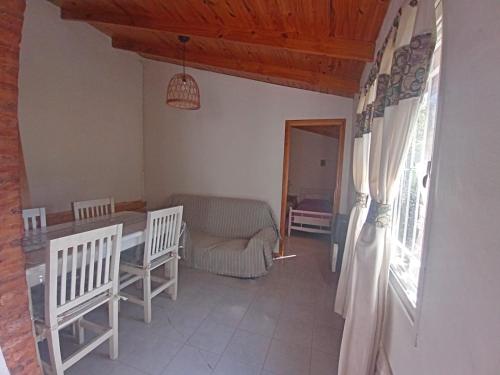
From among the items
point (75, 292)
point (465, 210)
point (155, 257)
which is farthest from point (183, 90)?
point (465, 210)

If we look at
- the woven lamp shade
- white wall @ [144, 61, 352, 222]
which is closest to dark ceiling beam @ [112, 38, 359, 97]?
white wall @ [144, 61, 352, 222]

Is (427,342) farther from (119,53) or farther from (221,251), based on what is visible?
(119,53)

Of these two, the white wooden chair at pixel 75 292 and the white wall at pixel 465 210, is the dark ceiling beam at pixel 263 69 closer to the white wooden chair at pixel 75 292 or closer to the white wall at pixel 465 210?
the white wall at pixel 465 210

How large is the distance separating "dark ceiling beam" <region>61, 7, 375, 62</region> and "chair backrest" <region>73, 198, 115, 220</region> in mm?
1899

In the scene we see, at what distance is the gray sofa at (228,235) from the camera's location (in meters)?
2.87

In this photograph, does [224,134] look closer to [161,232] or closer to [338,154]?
[338,154]

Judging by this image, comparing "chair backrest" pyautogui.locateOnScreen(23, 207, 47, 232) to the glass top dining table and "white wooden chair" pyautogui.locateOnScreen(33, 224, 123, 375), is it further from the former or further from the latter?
"white wooden chair" pyautogui.locateOnScreen(33, 224, 123, 375)

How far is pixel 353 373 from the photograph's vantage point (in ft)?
4.49

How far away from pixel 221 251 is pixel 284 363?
144 centimetres

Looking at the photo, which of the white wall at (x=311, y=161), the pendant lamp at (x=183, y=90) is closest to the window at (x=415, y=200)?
the pendant lamp at (x=183, y=90)

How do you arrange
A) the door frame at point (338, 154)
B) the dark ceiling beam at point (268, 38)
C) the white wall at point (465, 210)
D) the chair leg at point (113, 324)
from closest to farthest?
the white wall at point (465, 210) → the chair leg at point (113, 324) → the dark ceiling beam at point (268, 38) → the door frame at point (338, 154)

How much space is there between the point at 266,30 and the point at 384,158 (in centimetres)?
155

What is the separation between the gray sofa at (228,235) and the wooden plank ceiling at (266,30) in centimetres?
186

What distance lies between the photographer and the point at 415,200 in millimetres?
1327
